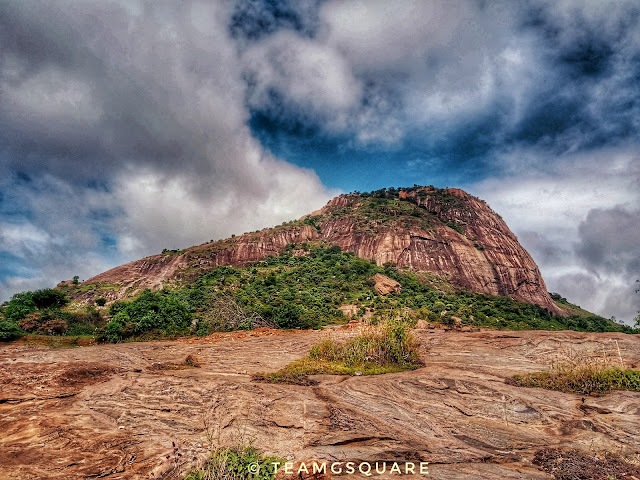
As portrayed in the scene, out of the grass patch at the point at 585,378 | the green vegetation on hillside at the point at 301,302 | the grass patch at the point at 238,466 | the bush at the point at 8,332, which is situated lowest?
the grass patch at the point at 238,466

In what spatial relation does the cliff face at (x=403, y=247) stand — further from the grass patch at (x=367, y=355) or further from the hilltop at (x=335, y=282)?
the grass patch at (x=367, y=355)

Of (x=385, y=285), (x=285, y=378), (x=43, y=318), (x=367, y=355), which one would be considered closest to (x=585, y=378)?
(x=367, y=355)

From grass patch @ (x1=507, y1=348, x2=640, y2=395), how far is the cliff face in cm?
5215

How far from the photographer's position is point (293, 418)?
27.8 feet

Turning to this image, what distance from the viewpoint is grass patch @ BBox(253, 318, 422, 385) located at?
13109 millimetres

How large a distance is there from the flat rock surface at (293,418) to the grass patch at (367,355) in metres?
0.95

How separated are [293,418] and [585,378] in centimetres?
951

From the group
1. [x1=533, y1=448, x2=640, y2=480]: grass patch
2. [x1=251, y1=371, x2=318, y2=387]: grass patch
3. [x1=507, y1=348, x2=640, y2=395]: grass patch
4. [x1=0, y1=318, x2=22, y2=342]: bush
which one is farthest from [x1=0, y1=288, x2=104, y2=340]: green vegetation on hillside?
[x1=507, y1=348, x2=640, y2=395]: grass patch

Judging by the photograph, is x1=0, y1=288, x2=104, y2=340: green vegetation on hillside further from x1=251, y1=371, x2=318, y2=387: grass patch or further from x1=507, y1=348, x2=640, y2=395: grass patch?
x1=507, y1=348, x2=640, y2=395: grass patch

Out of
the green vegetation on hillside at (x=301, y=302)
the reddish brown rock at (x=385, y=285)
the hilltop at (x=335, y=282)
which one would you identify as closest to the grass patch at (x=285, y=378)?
the green vegetation on hillside at (x=301, y=302)

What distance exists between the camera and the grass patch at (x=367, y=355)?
1311 cm

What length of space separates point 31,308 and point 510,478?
3863cm

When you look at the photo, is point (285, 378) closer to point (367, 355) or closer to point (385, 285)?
point (367, 355)

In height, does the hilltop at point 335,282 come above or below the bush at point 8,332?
above
